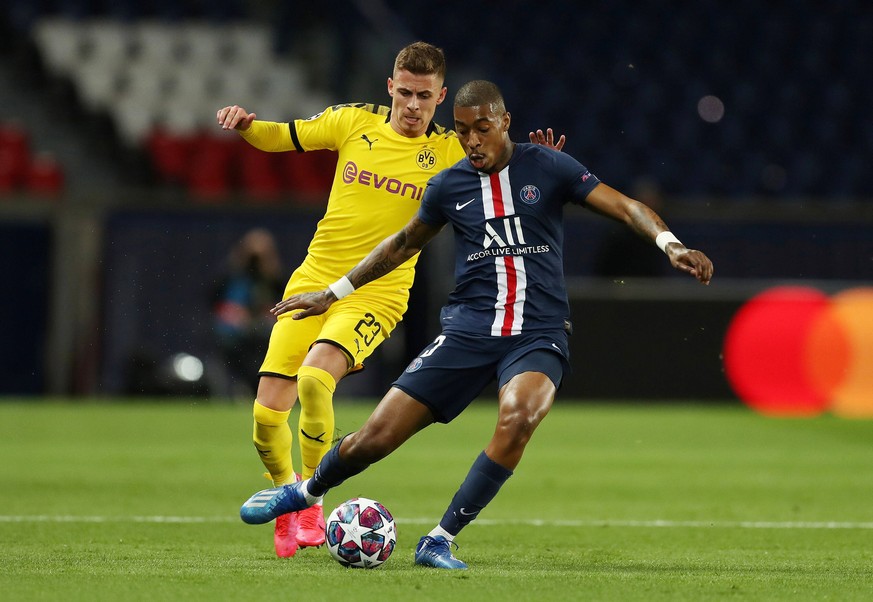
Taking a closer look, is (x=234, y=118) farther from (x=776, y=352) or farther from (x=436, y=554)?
(x=776, y=352)

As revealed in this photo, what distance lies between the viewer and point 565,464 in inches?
419

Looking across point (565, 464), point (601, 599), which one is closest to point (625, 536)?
point (601, 599)

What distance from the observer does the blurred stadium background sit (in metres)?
15.7

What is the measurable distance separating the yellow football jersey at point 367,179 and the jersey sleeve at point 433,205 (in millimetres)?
555

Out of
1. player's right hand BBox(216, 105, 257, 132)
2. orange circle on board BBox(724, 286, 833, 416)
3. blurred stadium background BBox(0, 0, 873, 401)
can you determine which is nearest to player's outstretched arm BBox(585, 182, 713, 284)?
player's right hand BBox(216, 105, 257, 132)

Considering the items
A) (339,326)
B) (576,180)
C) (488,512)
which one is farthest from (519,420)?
(488,512)

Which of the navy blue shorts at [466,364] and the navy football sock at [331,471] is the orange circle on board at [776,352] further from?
the navy football sock at [331,471]

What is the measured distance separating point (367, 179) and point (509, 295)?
112 centimetres

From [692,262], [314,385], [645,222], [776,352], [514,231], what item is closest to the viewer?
[692,262]

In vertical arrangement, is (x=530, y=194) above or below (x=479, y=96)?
below

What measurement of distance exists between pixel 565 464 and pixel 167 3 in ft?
35.1

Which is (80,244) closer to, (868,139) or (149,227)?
(149,227)

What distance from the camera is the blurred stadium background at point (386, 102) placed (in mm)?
15703

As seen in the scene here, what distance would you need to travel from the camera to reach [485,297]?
5977 mm
